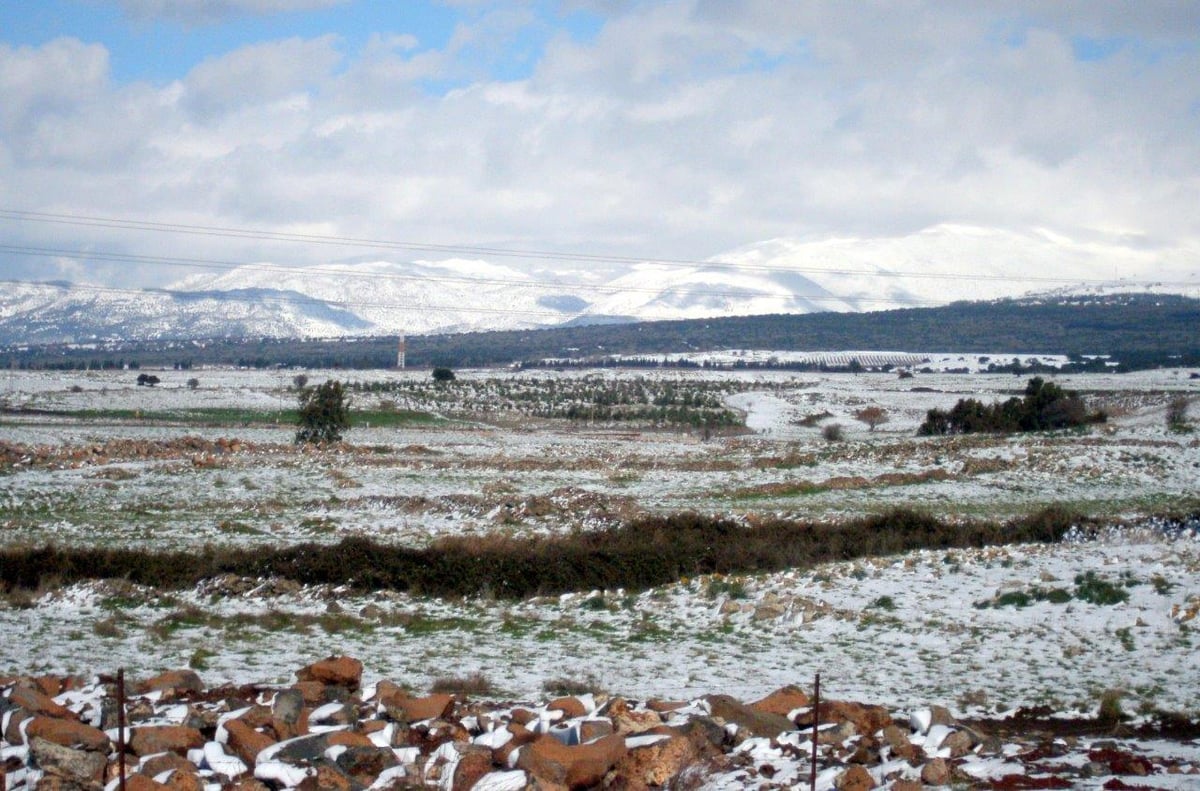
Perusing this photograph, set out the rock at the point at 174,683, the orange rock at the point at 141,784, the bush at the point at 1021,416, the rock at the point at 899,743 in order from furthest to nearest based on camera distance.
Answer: the bush at the point at 1021,416
the rock at the point at 174,683
the rock at the point at 899,743
the orange rock at the point at 141,784

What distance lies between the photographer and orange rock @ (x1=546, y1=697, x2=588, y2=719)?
Result: 931 centimetres

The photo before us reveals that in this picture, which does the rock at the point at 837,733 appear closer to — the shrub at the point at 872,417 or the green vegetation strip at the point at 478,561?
the green vegetation strip at the point at 478,561

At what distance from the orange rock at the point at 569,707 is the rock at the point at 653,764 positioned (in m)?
1.13

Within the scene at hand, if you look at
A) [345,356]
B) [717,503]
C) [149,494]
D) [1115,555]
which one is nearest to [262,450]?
[149,494]

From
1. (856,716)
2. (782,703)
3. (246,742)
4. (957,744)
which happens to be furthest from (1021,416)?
(246,742)

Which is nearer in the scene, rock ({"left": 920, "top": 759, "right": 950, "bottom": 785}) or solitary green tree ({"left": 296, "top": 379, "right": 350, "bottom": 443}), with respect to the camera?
rock ({"left": 920, "top": 759, "right": 950, "bottom": 785})

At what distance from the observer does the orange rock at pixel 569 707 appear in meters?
9.31

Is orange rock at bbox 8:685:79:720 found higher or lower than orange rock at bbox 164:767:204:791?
higher

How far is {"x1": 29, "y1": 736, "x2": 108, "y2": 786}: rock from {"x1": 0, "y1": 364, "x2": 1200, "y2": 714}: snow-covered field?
3.16 m

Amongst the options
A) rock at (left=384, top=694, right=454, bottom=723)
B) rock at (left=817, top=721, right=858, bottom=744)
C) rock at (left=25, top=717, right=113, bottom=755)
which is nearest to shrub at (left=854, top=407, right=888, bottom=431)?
rock at (left=817, top=721, right=858, bottom=744)

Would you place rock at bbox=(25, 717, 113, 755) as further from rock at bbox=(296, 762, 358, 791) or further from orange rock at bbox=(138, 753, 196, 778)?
rock at bbox=(296, 762, 358, 791)

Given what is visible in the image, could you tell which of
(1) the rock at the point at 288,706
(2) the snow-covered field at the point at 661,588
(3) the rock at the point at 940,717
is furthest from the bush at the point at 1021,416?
(1) the rock at the point at 288,706

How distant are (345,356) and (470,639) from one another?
175 metres

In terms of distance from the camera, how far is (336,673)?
33.6 ft
